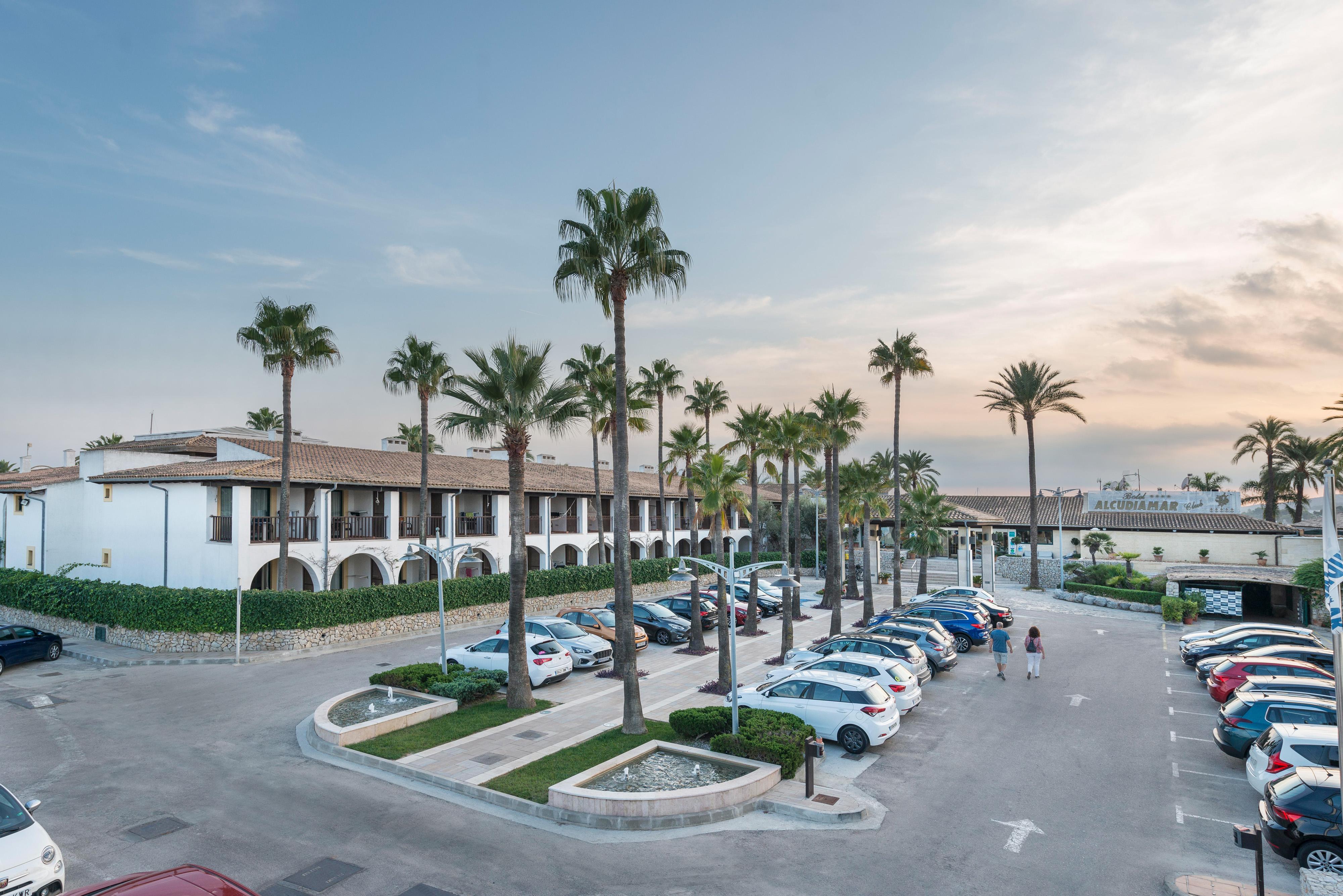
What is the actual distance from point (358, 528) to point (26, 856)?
26834 millimetres

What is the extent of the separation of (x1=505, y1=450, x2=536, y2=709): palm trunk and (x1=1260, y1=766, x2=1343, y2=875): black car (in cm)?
1486

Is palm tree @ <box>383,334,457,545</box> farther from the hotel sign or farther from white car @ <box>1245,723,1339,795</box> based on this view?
the hotel sign

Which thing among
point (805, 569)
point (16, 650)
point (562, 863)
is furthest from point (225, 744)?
point (805, 569)

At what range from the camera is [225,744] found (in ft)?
53.4

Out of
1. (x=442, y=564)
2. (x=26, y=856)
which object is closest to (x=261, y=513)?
(x=442, y=564)

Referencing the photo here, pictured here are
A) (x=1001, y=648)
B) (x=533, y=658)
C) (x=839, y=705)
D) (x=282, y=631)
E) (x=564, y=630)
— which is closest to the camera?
(x=839, y=705)

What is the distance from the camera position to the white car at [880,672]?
1744cm

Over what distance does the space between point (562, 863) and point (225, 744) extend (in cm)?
993

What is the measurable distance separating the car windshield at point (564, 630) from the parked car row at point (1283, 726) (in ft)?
57.6

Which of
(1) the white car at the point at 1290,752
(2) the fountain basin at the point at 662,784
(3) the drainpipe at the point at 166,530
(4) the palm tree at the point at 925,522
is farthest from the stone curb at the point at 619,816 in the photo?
(4) the palm tree at the point at 925,522

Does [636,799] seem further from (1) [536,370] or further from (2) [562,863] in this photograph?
(1) [536,370]

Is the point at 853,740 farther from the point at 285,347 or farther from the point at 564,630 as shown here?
the point at 285,347

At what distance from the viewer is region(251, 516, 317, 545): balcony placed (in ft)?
99.9

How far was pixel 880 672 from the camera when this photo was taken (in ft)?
57.9
